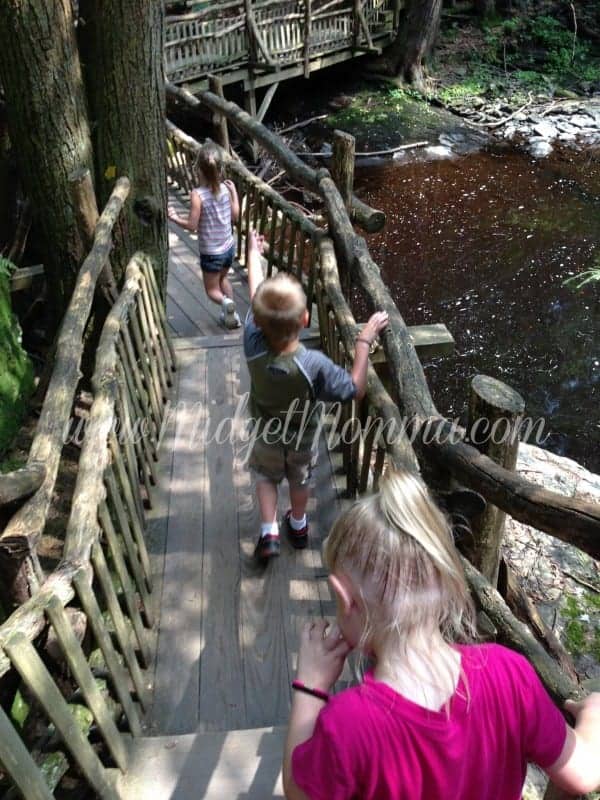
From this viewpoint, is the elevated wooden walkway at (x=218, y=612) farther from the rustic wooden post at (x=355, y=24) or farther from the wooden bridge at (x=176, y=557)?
the rustic wooden post at (x=355, y=24)

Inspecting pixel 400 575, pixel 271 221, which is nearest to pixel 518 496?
pixel 400 575

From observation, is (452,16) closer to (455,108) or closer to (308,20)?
(455,108)

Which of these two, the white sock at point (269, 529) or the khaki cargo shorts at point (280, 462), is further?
the white sock at point (269, 529)

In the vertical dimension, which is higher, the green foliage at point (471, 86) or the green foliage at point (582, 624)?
the green foliage at point (471, 86)

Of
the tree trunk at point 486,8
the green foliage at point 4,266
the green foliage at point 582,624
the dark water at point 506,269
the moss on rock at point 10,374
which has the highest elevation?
the green foliage at point 4,266

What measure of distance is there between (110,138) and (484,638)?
3.56 m

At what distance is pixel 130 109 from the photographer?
4207 mm

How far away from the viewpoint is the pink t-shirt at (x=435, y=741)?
119 cm

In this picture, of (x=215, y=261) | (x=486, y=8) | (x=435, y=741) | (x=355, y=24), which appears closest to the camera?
(x=435, y=741)

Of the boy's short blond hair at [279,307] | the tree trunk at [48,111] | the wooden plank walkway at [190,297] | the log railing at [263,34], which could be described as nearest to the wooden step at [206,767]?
the boy's short blond hair at [279,307]

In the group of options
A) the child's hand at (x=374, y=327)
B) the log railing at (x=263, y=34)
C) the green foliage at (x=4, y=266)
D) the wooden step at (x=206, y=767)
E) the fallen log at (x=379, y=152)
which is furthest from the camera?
the fallen log at (x=379, y=152)

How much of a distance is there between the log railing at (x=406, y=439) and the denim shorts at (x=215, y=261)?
83 centimetres

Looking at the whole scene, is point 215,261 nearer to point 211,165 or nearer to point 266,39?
point 211,165

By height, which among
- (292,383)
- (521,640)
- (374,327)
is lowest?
(521,640)
